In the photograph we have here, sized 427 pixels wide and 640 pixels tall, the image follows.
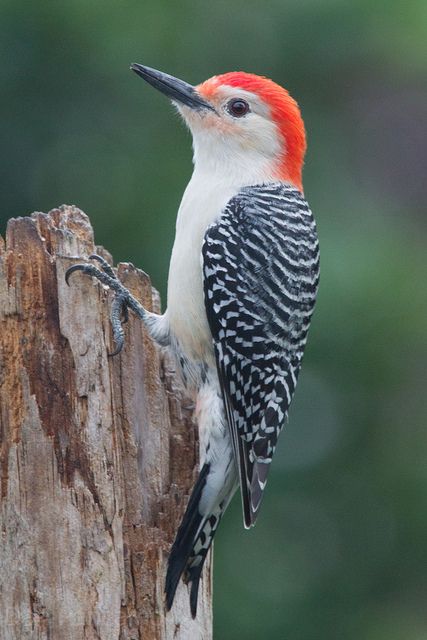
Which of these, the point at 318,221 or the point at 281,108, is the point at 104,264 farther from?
the point at 318,221

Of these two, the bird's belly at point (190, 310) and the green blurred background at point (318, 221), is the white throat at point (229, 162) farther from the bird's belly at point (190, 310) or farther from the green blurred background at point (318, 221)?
the green blurred background at point (318, 221)

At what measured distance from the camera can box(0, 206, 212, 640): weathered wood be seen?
16.1 ft

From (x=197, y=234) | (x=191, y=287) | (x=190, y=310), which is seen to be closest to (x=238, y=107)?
(x=197, y=234)

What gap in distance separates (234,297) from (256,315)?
0.14 meters

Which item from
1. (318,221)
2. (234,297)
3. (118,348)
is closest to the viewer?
(118,348)

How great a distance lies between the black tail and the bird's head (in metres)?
1.88

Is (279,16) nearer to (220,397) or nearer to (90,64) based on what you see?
(90,64)

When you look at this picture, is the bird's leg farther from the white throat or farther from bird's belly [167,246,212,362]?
the white throat

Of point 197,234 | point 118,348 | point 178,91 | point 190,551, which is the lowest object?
point 190,551

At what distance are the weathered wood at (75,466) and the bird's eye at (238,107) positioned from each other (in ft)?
4.73

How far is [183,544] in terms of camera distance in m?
5.18

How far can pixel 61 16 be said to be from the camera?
7633 mm

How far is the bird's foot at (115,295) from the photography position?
5.28 metres

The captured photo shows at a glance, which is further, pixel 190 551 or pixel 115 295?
pixel 115 295
